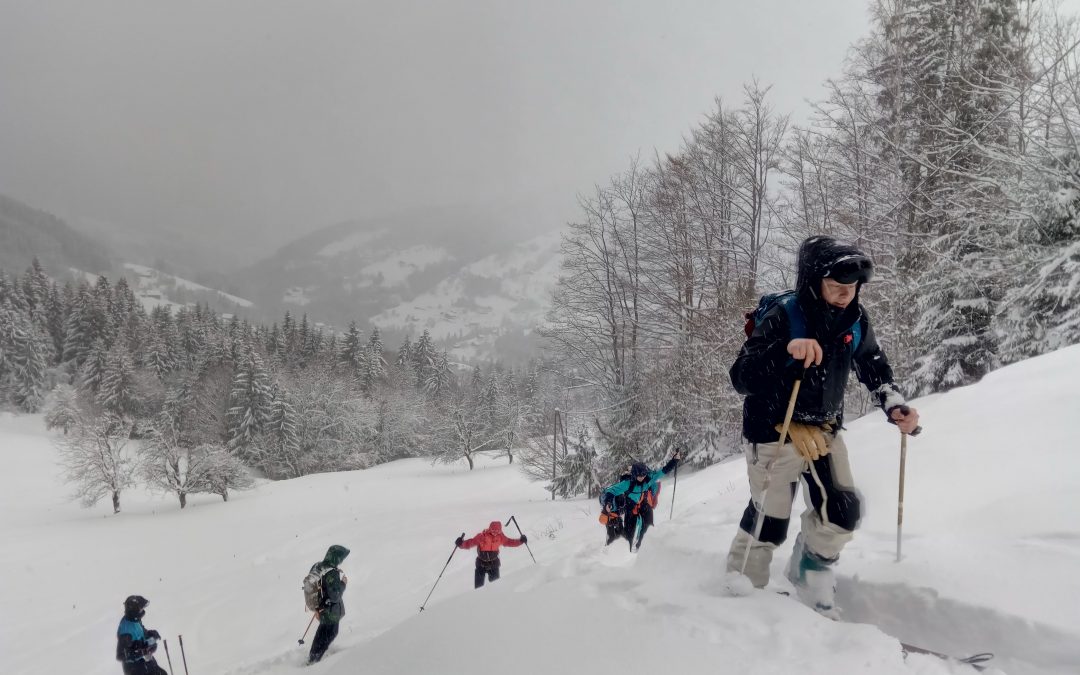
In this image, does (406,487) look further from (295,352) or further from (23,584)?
(295,352)

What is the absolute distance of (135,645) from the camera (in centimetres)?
695

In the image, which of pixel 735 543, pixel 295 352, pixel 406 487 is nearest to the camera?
pixel 735 543

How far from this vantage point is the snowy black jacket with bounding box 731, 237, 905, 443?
2842mm

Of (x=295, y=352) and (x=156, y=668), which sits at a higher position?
(x=295, y=352)

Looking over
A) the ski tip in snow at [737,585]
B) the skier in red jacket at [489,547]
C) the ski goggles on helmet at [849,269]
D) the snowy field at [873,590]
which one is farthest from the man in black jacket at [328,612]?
the ski goggles on helmet at [849,269]

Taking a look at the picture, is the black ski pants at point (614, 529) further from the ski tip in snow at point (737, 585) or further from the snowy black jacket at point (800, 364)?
the snowy black jacket at point (800, 364)

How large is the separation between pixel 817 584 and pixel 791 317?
149cm

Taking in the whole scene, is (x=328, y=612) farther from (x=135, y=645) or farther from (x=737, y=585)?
(x=737, y=585)

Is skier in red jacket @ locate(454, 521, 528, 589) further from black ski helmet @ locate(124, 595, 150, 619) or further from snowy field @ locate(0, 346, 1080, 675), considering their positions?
black ski helmet @ locate(124, 595, 150, 619)

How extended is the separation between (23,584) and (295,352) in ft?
179

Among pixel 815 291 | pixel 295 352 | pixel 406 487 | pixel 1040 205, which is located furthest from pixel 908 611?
pixel 295 352

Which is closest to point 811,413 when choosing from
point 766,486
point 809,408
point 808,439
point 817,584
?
point 809,408

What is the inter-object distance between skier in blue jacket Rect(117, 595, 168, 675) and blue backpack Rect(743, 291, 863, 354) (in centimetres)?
816

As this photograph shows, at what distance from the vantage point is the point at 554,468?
873 inches
